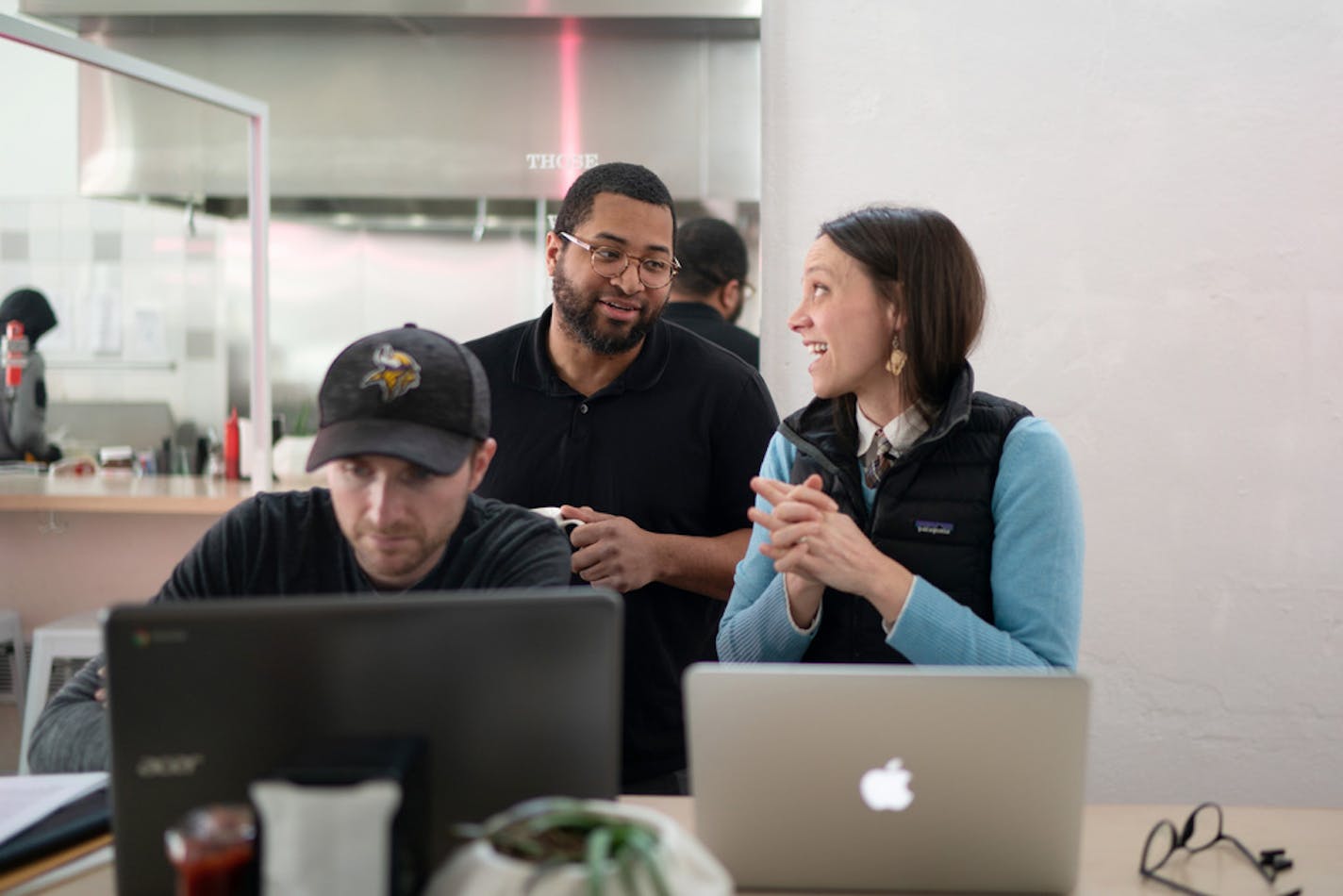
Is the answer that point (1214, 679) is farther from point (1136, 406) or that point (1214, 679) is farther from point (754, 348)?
point (754, 348)

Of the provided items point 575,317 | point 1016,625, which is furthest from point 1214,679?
point 575,317

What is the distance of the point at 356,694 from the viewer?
1023 millimetres

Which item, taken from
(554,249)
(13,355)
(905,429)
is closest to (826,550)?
(905,429)

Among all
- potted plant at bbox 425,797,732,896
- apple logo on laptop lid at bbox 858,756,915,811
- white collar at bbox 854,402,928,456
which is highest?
white collar at bbox 854,402,928,456

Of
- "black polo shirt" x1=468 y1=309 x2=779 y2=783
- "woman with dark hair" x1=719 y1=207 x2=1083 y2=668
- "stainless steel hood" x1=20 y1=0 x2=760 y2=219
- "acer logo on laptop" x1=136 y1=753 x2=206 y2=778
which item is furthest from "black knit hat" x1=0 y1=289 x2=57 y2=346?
"acer logo on laptop" x1=136 y1=753 x2=206 y2=778

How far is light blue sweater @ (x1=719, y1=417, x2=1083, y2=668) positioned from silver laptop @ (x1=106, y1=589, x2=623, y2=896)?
0.77 metres

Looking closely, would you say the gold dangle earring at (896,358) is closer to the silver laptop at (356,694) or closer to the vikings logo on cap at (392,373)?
the vikings logo on cap at (392,373)

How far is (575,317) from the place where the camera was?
2.37 meters

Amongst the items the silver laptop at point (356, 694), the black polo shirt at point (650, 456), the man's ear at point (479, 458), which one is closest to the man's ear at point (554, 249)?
the black polo shirt at point (650, 456)

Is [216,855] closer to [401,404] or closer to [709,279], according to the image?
[401,404]

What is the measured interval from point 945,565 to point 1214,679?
177 centimetres

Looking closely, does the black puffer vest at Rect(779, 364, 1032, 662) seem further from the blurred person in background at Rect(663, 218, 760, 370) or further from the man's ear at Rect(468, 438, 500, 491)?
the blurred person in background at Rect(663, 218, 760, 370)

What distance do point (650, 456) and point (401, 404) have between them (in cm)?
79

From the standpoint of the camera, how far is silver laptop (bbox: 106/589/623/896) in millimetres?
1020
